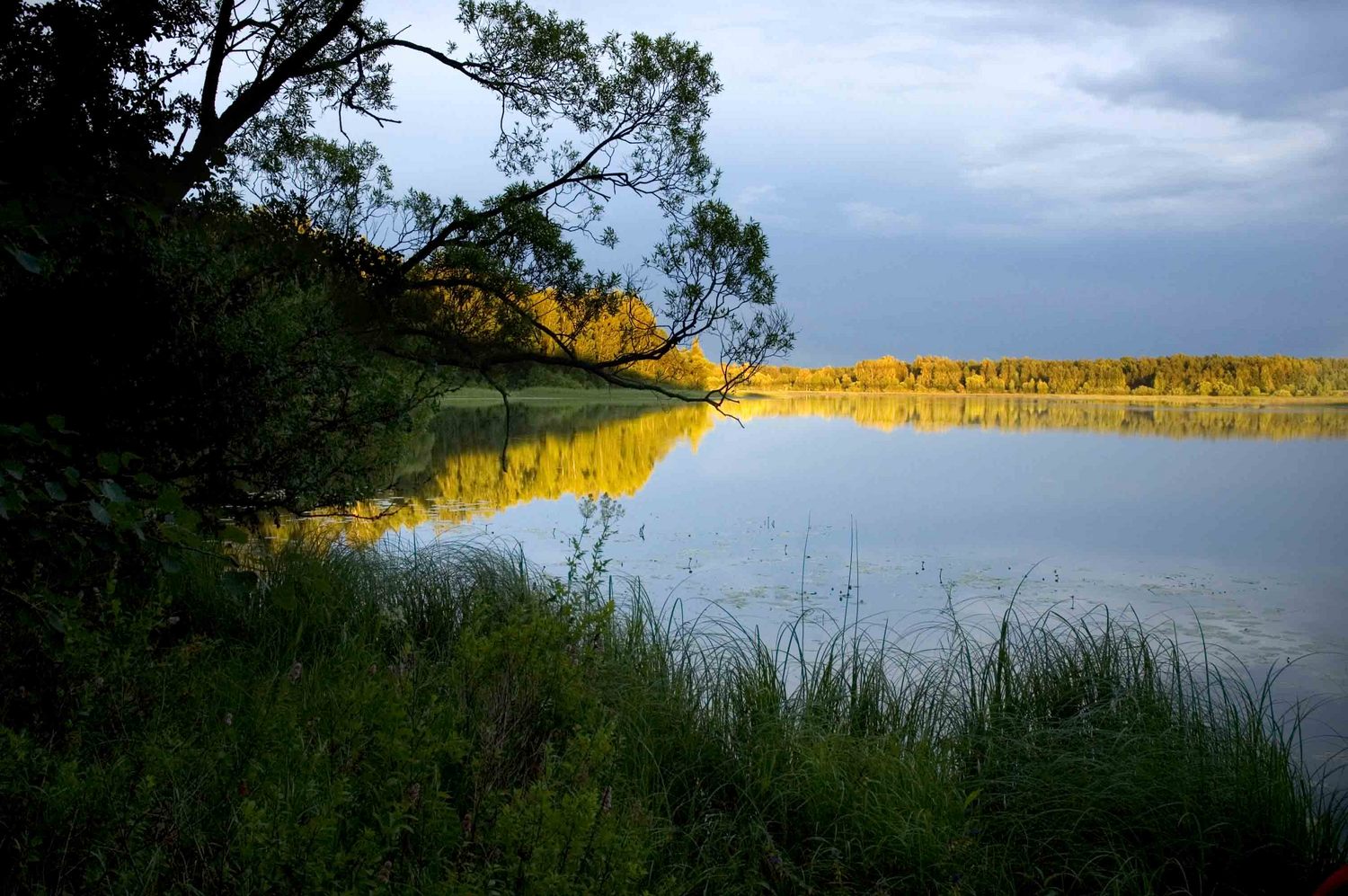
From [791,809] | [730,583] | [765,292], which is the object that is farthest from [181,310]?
[730,583]

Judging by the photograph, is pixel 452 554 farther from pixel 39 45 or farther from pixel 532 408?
pixel 532 408

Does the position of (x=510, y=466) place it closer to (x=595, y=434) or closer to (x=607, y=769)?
(x=595, y=434)

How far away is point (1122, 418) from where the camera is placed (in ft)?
147

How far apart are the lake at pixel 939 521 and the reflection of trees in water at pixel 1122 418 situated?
3041mm

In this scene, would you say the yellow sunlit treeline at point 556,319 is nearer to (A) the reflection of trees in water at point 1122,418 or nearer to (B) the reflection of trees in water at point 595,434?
(B) the reflection of trees in water at point 595,434

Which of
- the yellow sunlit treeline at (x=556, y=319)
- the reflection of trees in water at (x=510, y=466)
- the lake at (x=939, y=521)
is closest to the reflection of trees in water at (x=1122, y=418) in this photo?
the lake at (x=939, y=521)

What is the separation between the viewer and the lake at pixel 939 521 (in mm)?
9797

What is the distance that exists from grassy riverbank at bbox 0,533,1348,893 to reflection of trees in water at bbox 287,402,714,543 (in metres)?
2.06

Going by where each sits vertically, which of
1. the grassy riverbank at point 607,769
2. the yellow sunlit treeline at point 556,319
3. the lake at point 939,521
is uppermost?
the yellow sunlit treeline at point 556,319

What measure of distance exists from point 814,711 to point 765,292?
4.85 m

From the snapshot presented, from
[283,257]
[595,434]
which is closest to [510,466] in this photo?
[595,434]

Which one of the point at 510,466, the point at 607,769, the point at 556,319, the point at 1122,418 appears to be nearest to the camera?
the point at 607,769

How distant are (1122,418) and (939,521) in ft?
111

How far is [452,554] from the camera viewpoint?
24.0 ft
